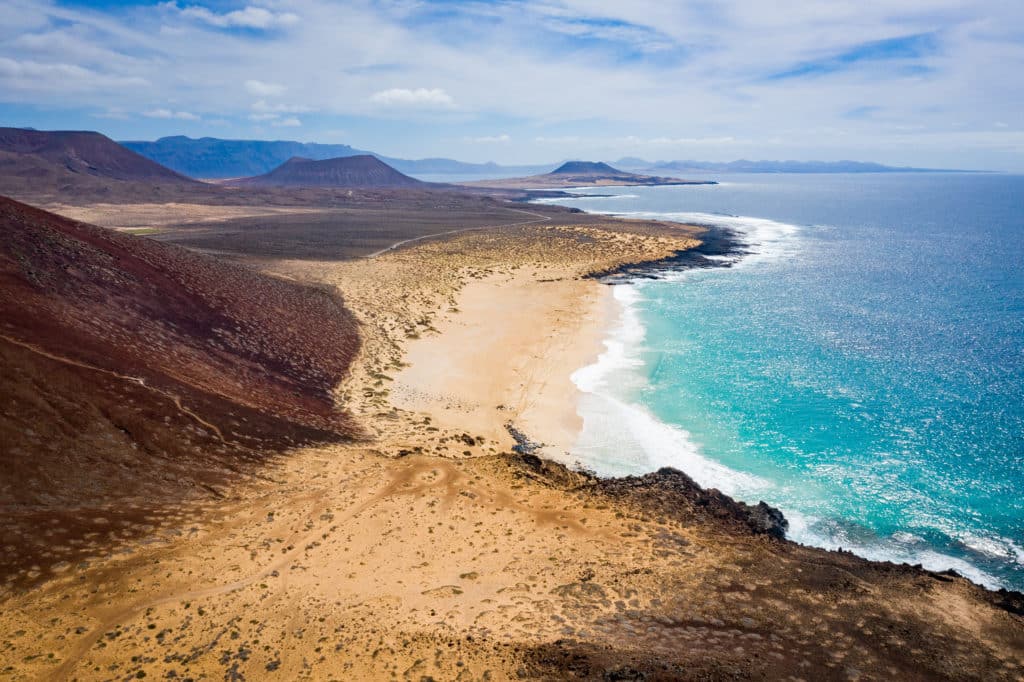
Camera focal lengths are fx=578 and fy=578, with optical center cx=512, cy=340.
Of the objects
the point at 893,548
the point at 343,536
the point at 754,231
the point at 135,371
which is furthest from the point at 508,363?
the point at 754,231

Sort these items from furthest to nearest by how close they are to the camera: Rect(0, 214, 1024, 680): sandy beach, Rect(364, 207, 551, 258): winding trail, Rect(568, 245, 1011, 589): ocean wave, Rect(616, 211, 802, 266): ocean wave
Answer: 1. Rect(616, 211, 802, 266): ocean wave
2. Rect(364, 207, 551, 258): winding trail
3. Rect(568, 245, 1011, 589): ocean wave
4. Rect(0, 214, 1024, 680): sandy beach

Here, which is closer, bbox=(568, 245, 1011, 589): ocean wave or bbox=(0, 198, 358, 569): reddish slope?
bbox=(0, 198, 358, 569): reddish slope

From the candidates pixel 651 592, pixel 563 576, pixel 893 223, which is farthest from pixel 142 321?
pixel 893 223

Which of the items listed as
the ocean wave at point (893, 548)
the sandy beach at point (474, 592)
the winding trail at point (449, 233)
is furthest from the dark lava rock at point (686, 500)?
the winding trail at point (449, 233)

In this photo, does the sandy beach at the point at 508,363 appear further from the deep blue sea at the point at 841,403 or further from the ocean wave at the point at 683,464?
the deep blue sea at the point at 841,403

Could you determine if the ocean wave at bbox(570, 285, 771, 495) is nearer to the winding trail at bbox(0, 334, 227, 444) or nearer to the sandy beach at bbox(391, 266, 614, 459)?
the sandy beach at bbox(391, 266, 614, 459)

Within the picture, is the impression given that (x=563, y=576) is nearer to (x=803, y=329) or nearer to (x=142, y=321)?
(x=142, y=321)

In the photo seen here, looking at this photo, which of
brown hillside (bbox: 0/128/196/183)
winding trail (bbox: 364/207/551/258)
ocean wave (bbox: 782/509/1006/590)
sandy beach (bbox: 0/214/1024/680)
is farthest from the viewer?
brown hillside (bbox: 0/128/196/183)

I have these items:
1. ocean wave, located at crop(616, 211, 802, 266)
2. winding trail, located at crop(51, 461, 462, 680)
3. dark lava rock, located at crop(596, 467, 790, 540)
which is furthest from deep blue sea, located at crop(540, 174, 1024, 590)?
ocean wave, located at crop(616, 211, 802, 266)
